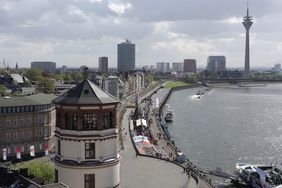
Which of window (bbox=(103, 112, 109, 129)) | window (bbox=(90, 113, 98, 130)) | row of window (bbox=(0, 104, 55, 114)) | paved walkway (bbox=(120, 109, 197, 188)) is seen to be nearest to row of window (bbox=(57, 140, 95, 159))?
window (bbox=(90, 113, 98, 130))

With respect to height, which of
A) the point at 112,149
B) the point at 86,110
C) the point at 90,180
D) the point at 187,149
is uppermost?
the point at 86,110

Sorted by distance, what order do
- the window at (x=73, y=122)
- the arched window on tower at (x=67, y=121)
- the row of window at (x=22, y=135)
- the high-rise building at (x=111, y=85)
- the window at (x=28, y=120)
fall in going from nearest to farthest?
the window at (x=73, y=122) → the arched window on tower at (x=67, y=121) → the row of window at (x=22, y=135) → the window at (x=28, y=120) → the high-rise building at (x=111, y=85)

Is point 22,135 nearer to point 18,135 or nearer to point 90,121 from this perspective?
point 18,135

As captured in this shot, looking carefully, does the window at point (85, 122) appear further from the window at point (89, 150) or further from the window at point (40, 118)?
the window at point (40, 118)

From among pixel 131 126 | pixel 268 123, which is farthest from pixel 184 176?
pixel 268 123

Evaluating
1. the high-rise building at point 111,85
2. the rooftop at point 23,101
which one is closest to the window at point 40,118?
the rooftop at point 23,101

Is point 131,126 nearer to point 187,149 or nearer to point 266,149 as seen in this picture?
point 187,149

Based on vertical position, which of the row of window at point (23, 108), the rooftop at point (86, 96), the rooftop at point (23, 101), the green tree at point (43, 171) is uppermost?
the rooftop at point (86, 96)

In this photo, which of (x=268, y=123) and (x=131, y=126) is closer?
A: (x=131, y=126)

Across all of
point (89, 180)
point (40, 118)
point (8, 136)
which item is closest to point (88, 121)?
point (89, 180)
